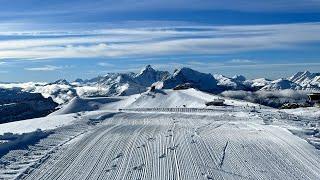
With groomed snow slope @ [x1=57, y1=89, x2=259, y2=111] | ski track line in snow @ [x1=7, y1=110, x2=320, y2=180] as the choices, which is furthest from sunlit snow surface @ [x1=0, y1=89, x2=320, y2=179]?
groomed snow slope @ [x1=57, y1=89, x2=259, y2=111]

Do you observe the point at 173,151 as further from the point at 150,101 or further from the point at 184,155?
the point at 150,101

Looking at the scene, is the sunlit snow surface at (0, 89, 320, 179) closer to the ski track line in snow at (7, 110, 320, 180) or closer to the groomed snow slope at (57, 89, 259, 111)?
the ski track line in snow at (7, 110, 320, 180)

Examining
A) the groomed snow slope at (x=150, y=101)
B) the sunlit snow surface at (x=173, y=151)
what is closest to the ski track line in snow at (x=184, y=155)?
the sunlit snow surface at (x=173, y=151)

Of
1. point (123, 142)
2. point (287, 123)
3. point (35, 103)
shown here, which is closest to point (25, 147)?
point (123, 142)

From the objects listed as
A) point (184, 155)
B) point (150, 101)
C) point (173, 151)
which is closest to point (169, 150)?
point (173, 151)

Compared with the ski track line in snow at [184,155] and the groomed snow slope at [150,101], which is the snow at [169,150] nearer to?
the ski track line in snow at [184,155]

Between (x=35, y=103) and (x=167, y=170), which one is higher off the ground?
(x=167, y=170)

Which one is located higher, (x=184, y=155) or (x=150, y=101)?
(x=184, y=155)

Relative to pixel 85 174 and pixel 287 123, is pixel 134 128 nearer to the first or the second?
pixel 287 123
